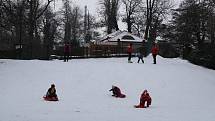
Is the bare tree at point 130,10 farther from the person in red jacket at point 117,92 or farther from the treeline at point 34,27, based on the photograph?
the person in red jacket at point 117,92

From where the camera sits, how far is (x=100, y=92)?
21906mm

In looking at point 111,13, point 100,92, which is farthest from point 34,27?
point 100,92

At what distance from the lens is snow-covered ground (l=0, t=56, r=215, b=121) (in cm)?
1501

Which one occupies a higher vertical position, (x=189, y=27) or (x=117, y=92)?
(x=189, y=27)

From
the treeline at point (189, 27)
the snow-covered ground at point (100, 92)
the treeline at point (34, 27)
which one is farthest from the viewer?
the treeline at point (189, 27)

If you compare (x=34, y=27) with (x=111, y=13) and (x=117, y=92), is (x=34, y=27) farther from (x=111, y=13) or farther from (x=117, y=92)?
(x=117, y=92)

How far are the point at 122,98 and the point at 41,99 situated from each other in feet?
14.0

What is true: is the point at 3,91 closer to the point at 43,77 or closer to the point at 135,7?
the point at 43,77

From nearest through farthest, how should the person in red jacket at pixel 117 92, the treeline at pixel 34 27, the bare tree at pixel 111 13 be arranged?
the person in red jacket at pixel 117 92 → the treeline at pixel 34 27 → the bare tree at pixel 111 13

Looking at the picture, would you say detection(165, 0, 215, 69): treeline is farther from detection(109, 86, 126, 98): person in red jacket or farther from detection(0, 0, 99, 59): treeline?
detection(109, 86, 126, 98): person in red jacket

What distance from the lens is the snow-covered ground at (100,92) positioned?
49.2 feet

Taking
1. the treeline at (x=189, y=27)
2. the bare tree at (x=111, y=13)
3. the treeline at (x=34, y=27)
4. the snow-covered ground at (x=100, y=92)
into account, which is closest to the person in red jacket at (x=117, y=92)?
the snow-covered ground at (x=100, y=92)

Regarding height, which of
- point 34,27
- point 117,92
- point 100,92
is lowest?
point 100,92

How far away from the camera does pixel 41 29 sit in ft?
203
